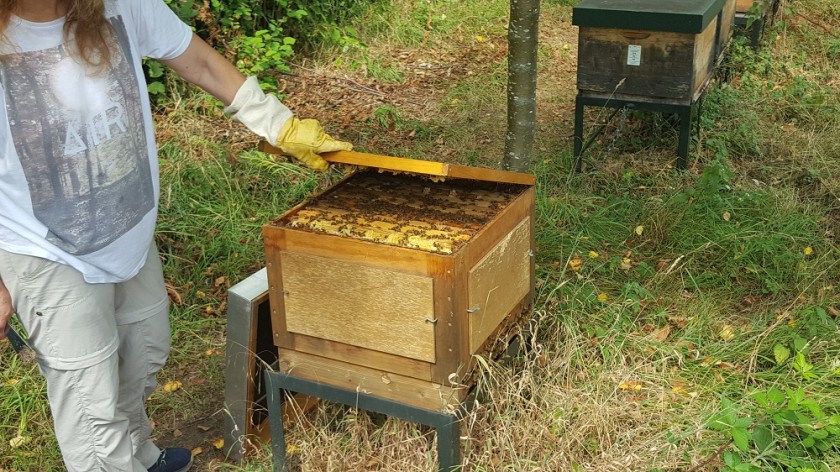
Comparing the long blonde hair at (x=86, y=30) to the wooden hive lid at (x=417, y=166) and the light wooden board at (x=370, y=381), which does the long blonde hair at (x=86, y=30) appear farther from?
the light wooden board at (x=370, y=381)

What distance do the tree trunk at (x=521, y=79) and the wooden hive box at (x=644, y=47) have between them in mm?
1103

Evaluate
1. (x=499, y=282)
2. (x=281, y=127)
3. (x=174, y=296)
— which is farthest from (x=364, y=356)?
(x=174, y=296)

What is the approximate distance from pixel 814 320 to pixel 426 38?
4.83 metres

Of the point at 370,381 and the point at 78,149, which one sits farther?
the point at 370,381

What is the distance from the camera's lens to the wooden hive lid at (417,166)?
226cm

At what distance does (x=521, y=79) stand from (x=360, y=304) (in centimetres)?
167

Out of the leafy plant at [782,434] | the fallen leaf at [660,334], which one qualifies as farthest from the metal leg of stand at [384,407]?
the fallen leaf at [660,334]

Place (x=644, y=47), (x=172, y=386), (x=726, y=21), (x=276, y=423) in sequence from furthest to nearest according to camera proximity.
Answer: (x=726, y=21) < (x=644, y=47) < (x=172, y=386) < (x=276, y=423)

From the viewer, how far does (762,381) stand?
3.09 m

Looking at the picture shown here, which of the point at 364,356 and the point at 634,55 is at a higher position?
the point at 634,55

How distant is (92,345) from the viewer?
234 cm

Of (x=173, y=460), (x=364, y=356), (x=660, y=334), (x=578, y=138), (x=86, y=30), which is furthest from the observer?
(x=578, y=138)

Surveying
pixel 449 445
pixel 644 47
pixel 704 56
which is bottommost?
pixel 449 445

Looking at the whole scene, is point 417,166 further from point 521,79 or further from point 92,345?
point 521,79
